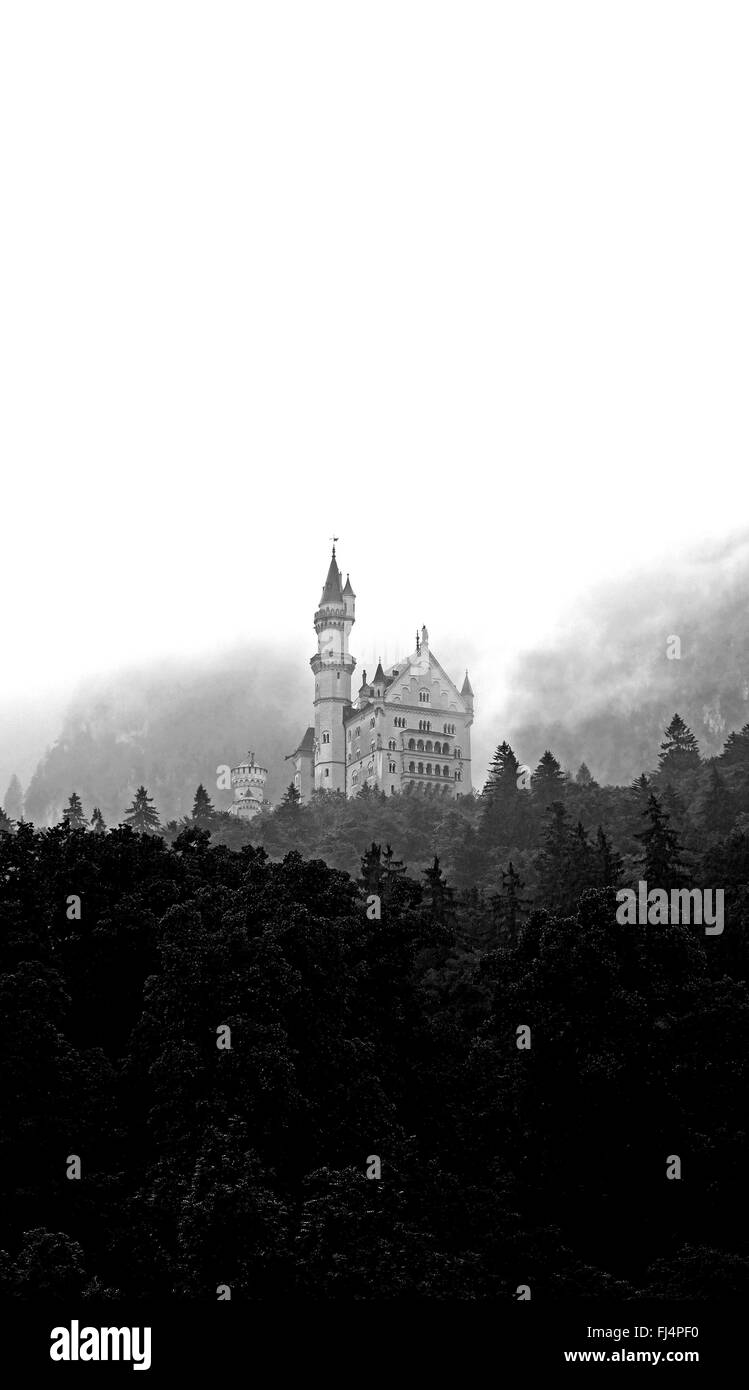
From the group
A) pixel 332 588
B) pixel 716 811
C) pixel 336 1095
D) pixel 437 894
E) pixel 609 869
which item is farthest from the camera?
pixel 332 588

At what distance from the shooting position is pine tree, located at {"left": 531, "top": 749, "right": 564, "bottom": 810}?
114 meters

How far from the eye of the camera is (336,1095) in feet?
142

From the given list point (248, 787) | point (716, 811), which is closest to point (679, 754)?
point (716, 811)

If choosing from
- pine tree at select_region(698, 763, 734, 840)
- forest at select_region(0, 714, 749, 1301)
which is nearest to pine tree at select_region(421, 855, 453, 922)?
forest at select_region(0, 714, 749, 1301)

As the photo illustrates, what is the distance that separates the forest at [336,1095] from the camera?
3691 centimetres

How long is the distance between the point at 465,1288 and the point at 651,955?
558 inches

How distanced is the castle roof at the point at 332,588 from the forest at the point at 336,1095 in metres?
118

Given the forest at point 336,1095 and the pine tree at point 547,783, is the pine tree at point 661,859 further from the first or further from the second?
the pine tree at point 547,783

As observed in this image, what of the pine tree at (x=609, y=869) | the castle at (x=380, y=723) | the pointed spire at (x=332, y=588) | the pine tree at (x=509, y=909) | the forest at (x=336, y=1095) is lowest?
the forest at (x=336, y=1095)

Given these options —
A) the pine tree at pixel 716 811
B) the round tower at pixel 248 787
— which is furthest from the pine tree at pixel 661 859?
the round tower at pixel 248 787

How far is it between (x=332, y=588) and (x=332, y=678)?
34.5ft

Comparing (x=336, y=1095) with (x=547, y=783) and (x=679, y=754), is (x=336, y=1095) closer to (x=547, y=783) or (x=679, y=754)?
(x=547, y=783)

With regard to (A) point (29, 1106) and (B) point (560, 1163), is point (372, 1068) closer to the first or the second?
(B) point (560, 1163)
